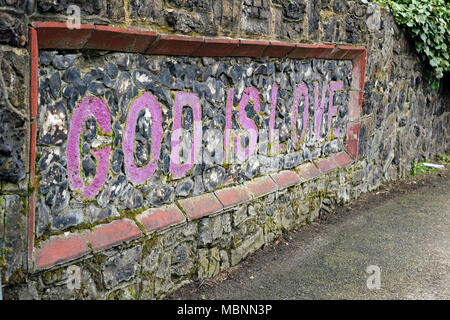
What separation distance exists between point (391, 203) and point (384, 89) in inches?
61.6

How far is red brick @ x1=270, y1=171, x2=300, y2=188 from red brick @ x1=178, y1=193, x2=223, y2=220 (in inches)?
38.8

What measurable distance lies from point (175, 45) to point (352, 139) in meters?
3.54

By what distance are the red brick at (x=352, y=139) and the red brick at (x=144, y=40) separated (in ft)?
12.1

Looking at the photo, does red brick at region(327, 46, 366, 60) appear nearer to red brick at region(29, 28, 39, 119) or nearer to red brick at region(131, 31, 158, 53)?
red brick at region(131, 31, 158, 53)

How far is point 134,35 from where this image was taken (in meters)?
3.10

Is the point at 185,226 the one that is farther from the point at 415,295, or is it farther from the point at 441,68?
the point at 441,68

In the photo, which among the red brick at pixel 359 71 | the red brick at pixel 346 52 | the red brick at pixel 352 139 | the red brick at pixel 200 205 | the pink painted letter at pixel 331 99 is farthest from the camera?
the red brick at pixel 352 139

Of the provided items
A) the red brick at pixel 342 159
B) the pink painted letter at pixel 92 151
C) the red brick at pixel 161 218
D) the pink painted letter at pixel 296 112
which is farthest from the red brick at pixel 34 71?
the red brick at pixel 342 159

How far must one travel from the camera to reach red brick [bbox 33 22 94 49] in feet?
8.49

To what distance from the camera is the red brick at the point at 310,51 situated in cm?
482

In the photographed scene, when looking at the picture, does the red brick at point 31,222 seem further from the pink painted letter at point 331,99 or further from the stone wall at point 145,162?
the pink painted letter at point 331,99

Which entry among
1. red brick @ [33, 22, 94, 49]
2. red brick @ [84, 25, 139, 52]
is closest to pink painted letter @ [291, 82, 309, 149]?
red brick @ [84, 25, 139, 52]

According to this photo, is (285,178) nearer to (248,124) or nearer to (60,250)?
(248,124)
